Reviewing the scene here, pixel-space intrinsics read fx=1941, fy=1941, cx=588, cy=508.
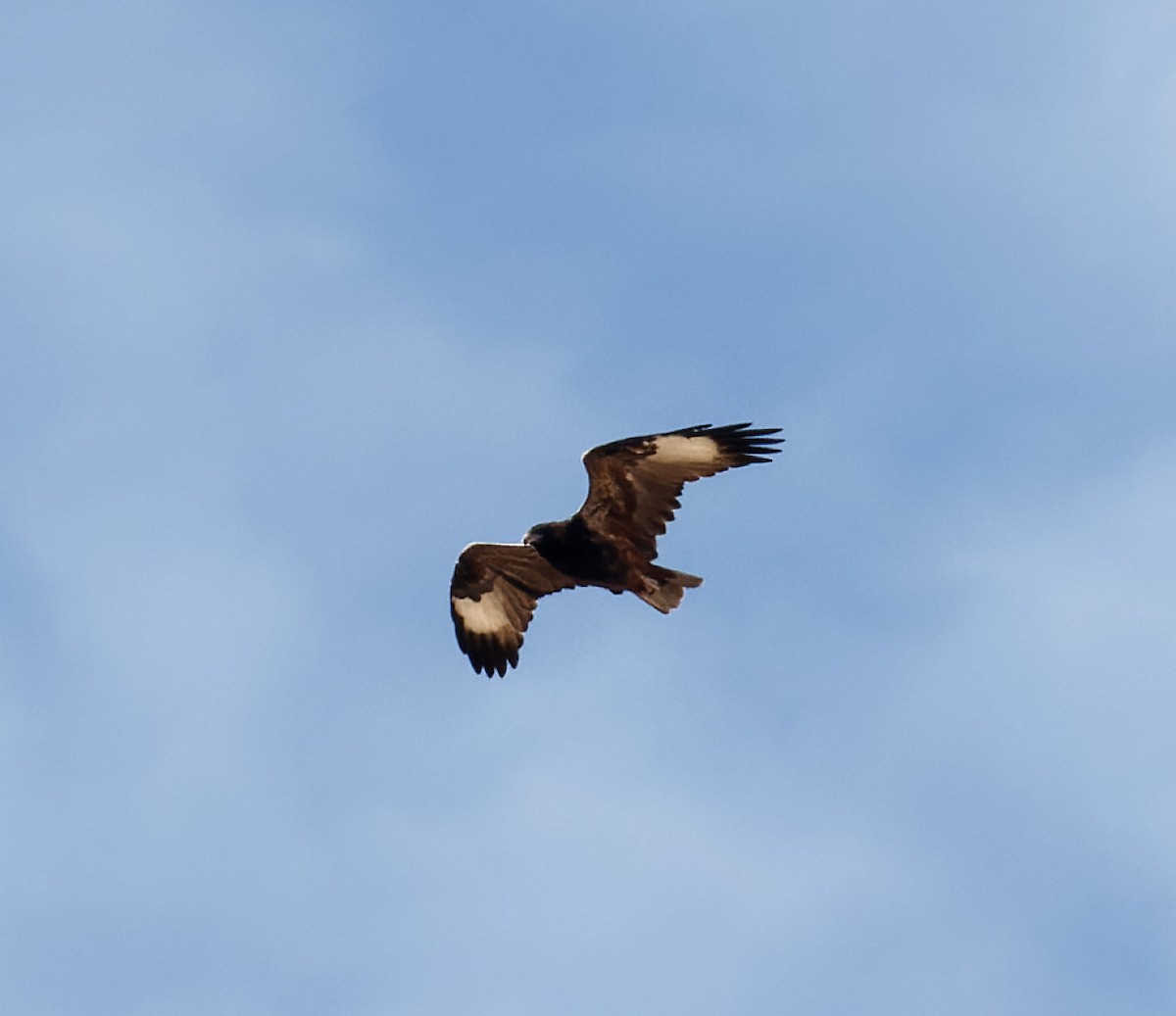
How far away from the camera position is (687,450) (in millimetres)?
19406

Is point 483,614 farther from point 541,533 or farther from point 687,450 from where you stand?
point 687,450

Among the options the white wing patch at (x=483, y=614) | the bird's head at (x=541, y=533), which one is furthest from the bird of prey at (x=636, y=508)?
the white wing patch at (x=483, y=614)

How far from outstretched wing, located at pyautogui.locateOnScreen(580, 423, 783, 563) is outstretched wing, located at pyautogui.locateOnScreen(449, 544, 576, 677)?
5.70 feet

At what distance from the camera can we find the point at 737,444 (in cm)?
1938

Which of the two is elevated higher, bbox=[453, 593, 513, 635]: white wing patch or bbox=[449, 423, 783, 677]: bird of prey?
bbox=[453, 593, 513, 635]: white wing patch

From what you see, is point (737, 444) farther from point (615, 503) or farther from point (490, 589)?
point (490, 589)

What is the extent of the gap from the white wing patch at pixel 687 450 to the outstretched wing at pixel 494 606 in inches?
96.5

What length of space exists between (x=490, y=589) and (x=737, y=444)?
3661 mm

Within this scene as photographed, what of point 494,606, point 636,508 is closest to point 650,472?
point 636,508

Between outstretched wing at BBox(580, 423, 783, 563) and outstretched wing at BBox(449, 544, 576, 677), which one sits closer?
outstretched wing at BBox(580, 423, 783, 563)

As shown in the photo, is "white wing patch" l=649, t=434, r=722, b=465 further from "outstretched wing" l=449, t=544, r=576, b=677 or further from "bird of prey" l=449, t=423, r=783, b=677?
"outstretched wing" l=449, t=544, r=576, b=677

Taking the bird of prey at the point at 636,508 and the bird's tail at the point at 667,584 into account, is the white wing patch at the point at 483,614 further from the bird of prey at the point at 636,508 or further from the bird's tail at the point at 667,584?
the bird's tail at the point at 667,584

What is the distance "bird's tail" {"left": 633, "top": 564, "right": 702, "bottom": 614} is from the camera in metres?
19.9

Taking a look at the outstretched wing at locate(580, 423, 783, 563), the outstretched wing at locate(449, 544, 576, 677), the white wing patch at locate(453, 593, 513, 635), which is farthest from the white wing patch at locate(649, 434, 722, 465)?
the white wing patch at locate(453, 593, 513, 635)
